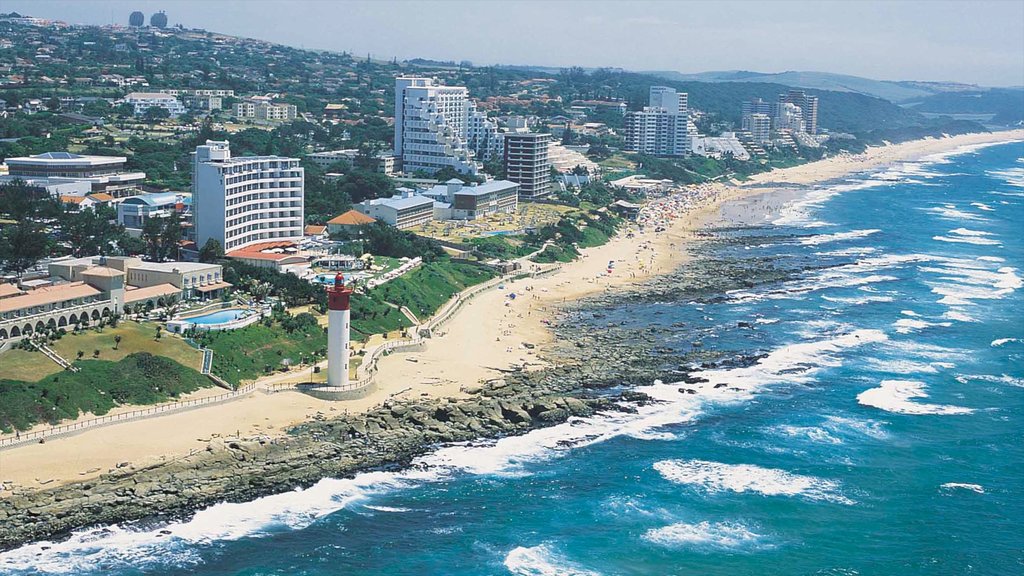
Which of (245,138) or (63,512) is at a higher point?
(245,138)

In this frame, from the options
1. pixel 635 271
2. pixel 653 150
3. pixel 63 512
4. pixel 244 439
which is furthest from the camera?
pixel 653 150


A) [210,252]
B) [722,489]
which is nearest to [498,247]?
[210,252]

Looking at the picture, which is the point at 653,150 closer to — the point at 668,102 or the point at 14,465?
the point at 668,102

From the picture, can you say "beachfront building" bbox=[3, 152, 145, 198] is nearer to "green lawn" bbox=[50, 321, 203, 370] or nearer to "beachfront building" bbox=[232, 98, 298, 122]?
"green lawn" bbox=[50, 321, 203, 370]

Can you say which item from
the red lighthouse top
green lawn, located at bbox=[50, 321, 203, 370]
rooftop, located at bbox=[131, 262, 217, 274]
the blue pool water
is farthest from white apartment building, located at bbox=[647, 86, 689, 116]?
green lawn, located at bbox=[50, 321, 203, 370]

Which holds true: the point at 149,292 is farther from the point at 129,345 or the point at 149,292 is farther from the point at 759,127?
the point at 759,127

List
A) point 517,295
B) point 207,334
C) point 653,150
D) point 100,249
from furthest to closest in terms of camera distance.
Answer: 1. point 653,150
2. point 517,295
3. point 100,249
4. point 207,334

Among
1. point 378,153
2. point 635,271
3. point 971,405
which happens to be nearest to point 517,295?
point 635,271

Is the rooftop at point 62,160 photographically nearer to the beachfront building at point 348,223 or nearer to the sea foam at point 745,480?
the beachfront building at point 348,223
